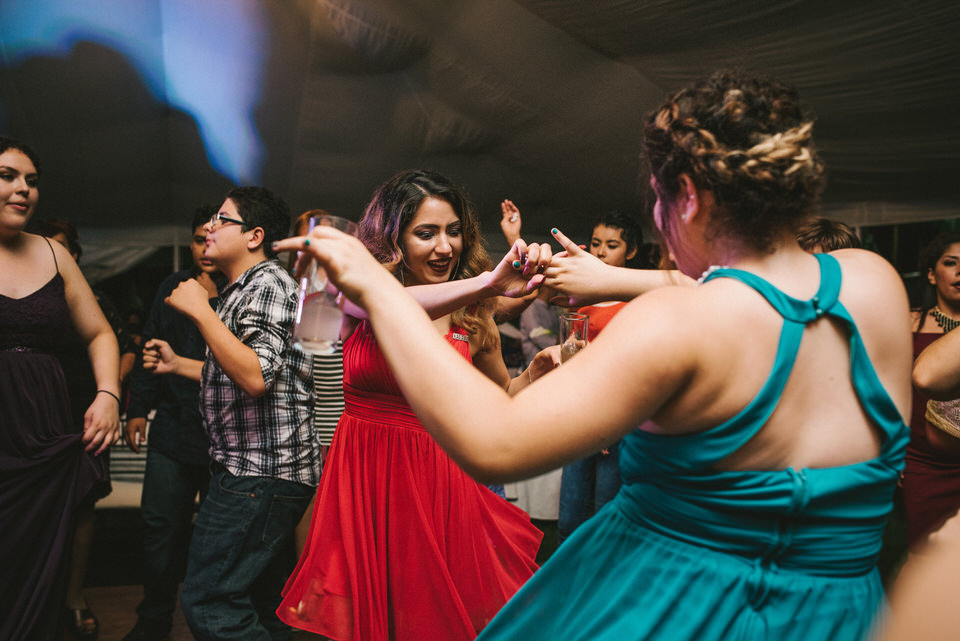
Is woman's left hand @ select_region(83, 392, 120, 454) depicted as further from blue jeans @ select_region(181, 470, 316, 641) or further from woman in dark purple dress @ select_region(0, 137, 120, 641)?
blue jeans @ select_region(181, 470, 316, 641)

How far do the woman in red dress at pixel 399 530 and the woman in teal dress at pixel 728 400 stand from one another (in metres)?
0.69

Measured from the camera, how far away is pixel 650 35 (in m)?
3.73

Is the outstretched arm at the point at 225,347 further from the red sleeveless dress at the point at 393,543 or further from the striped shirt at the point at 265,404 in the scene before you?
the red sleeveless dress at the point at 393,543

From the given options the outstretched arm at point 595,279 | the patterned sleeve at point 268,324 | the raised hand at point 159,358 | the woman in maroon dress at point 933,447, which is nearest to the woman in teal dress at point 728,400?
the outstretched arm at point 595,279

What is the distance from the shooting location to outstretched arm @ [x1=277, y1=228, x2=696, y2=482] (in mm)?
749

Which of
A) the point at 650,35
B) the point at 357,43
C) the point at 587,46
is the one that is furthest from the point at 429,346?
the point at 357,43

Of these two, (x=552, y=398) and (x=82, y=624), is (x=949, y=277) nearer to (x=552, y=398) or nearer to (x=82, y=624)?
(x=552, y=398)

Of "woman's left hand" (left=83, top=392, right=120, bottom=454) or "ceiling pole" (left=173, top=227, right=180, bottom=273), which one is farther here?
"ceiling pole" (left=173, top=227, right=180, bottom=273)

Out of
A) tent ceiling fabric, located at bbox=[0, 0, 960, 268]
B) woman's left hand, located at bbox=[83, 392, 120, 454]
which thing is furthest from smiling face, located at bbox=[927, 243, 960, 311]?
woman's left hand, located at bbox=[83, 392, 120, 454]

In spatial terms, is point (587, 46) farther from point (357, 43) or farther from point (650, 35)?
point (357, 43)

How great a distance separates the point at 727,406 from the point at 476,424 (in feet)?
0.95

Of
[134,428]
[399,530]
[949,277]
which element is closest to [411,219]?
[399,530]

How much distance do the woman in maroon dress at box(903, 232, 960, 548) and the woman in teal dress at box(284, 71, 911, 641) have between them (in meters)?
1.48

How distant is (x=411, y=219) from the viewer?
199 centimetres
